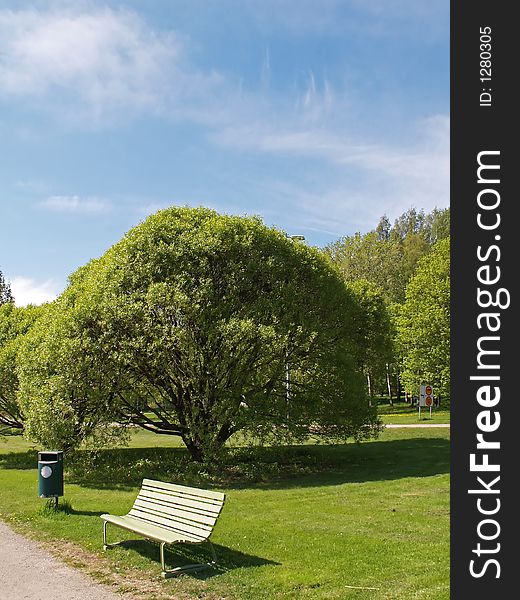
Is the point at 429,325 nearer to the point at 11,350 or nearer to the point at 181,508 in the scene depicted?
the point at 11,350

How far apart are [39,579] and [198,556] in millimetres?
2129

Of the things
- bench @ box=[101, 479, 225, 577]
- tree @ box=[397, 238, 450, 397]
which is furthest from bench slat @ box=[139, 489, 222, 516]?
tree @ box=[397, 238, 450, 397]

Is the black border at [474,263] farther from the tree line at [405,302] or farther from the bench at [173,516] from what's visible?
the tree line at [405,302]

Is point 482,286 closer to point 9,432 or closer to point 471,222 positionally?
point 471,222

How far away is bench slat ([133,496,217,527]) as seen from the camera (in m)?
8.61

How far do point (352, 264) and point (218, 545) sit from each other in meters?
47.3

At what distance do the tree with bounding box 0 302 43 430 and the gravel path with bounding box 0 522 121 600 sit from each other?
15.1 metres

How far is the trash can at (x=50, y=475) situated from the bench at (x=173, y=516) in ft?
7.65

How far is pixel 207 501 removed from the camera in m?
8.86

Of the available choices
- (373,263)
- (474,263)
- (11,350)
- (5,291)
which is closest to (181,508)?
(474,263)

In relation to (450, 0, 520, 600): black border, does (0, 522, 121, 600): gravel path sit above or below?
below

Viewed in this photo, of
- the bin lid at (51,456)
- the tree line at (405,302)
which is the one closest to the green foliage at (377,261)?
the tree line at (405,302)

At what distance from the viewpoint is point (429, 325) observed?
1596 inches

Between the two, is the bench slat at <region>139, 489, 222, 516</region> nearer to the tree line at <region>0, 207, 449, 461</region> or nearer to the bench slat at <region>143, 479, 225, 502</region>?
the bench slat at <region>143, 479, 225, 502</region>
